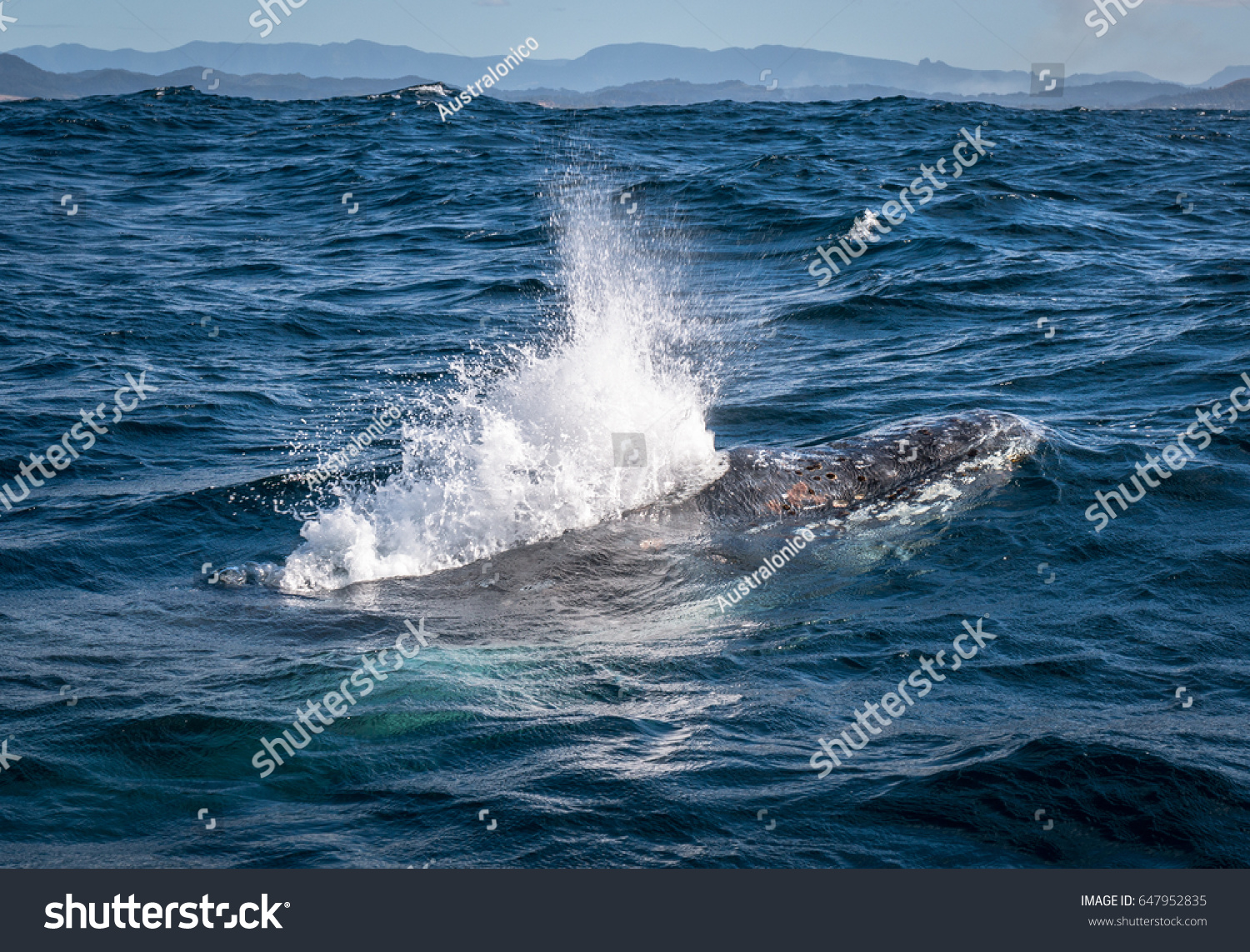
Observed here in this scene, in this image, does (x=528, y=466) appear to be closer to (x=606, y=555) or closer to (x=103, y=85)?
(x=606, y=555)

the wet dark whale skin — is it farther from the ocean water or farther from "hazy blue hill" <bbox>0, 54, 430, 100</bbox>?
"hazy blue hill" <bbox>0, 54, 430, 100</bbox>

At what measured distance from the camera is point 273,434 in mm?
13219

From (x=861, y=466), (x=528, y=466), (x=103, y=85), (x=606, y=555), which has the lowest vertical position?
(x=606, y=555)

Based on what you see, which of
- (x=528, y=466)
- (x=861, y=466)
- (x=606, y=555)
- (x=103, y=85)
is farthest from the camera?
(x=103, y=85)

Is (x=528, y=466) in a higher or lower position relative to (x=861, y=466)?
higher

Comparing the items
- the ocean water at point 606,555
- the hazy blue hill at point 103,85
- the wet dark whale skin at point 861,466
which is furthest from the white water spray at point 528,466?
the hazy blue hill at point 103,85

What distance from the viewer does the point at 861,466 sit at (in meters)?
10.7

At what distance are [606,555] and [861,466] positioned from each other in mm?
2897

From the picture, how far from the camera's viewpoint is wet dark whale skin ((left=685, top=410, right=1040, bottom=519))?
10281mm

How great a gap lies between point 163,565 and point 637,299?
9101 mm

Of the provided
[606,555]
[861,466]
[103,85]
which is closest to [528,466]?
[606,555]

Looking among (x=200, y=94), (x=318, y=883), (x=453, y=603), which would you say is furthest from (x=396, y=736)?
(x=200, y=94)

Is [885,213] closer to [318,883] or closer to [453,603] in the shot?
[453,603]

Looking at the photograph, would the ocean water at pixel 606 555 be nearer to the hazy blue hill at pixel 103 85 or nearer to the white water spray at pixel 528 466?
the white water spray at pixel 528 466
